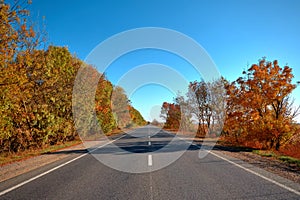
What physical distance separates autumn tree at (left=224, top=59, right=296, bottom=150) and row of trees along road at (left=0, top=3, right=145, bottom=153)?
1237cm

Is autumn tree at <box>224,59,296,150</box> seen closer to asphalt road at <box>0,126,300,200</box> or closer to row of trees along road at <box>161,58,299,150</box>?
row of trees along road at <box>161,58,299,150</box>

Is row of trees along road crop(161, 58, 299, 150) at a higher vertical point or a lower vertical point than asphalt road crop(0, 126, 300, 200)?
higher

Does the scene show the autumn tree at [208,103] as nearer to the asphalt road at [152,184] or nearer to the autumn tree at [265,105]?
the autumn tree at [265,105]

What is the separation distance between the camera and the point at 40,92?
47.3 feet

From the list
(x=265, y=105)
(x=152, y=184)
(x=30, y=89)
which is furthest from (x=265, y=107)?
(x=30, y=89)

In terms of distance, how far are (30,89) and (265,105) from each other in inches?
581

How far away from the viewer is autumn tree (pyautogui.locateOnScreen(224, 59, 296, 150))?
1232 centimetres

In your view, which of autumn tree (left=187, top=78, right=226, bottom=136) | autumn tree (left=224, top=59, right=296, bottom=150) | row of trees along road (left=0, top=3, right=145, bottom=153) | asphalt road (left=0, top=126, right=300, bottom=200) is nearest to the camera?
asphalt road (left=0, top=126, right=300, bottom=200)

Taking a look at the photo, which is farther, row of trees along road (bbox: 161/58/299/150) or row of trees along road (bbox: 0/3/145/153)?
row of trees along road (bbox: 161/58/299/150)

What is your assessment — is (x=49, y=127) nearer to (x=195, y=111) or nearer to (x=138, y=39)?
(x=138, y=39)

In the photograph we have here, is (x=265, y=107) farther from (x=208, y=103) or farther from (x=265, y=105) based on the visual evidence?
(x=208, y=103)

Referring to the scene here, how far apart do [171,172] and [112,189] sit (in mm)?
2293

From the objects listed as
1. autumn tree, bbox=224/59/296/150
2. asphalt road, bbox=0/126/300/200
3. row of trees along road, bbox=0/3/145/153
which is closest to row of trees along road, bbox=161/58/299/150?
autumn tree, bbox=224/59/296/150

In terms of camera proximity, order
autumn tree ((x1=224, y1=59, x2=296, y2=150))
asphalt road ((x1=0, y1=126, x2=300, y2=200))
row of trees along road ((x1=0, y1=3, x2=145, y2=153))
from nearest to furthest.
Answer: asphalt road ((x1=0, y1=126, x2=300, y2=200))
row of trees along road ((x1=0, y1=3, x2=145, y2=153))
autumn tree ((x1=224, y1=59, x2=296, y2=150))
